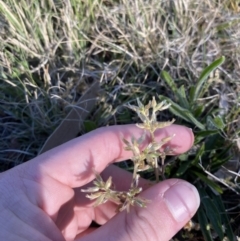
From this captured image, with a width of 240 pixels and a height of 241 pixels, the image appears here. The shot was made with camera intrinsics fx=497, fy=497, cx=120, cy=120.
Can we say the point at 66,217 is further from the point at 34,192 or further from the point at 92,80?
the point at 92,80

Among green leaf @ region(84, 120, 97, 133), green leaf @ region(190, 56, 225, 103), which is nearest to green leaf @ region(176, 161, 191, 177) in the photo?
green leaf @ region(190, 56, 225, 103)

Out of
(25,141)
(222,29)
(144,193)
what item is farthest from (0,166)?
(222,29)

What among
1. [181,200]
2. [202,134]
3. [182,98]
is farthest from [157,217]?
[182,98]

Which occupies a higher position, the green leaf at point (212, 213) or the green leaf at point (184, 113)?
the green leaf at point (184, 113)

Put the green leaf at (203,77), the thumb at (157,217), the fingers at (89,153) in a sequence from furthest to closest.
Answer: the green leaf at (203,77)
the fingers at (89,153)
the thumb at (157,217)

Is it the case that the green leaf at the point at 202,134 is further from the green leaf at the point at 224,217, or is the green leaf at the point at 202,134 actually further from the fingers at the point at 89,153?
the green leaf at the point at 224,217

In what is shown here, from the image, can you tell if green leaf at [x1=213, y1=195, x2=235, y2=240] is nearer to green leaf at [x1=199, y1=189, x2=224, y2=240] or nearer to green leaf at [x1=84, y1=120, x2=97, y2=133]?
green leaf at [x1=199, y1=189, x2=224, y2=240]

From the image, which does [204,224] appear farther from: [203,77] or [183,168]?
[203,77]

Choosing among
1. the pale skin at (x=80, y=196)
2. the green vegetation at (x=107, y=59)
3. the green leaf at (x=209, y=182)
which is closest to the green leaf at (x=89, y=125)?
the green vegetation at (x=107, y=59)
